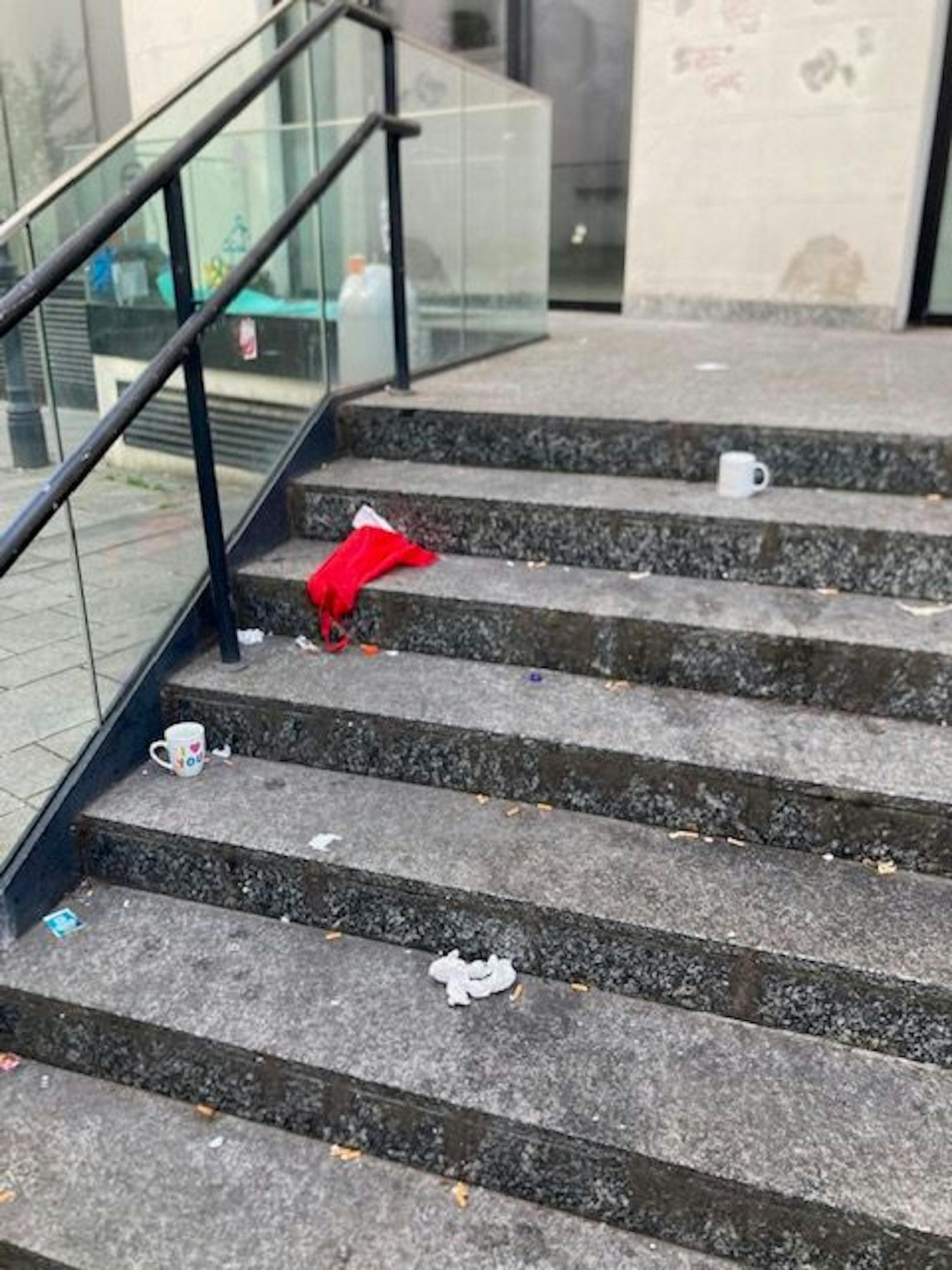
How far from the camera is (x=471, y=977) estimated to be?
6.08ft

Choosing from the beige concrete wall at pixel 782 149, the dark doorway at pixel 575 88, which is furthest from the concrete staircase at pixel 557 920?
the dark doorway at pixel 575 88

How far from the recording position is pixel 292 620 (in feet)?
8.67

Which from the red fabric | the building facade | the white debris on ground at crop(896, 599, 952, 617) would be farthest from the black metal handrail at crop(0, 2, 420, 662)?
the building facade

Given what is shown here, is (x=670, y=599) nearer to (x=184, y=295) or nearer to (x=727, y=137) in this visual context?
(x=184, y=295)

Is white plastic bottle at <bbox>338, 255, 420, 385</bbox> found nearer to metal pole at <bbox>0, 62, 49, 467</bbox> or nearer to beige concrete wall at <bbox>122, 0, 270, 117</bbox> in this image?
metal pole at <bbox>0, 62, 49, 467</bbox>

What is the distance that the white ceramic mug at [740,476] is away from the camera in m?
2.60

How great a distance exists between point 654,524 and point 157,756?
1321mm

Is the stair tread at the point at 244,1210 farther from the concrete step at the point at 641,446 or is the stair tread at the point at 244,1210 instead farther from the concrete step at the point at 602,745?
the concrete step at the point at 641,446

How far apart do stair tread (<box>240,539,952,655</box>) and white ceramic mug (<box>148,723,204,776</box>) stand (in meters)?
0.50

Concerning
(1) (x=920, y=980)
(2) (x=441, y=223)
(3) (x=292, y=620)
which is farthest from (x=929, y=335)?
(1) (x=920, y=980)

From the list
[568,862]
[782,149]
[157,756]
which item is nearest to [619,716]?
[568,862]

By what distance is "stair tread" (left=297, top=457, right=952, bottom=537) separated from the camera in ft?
8.02

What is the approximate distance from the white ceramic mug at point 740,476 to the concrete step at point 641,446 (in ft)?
0.32

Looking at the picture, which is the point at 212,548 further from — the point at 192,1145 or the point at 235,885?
the point at 192,1145
